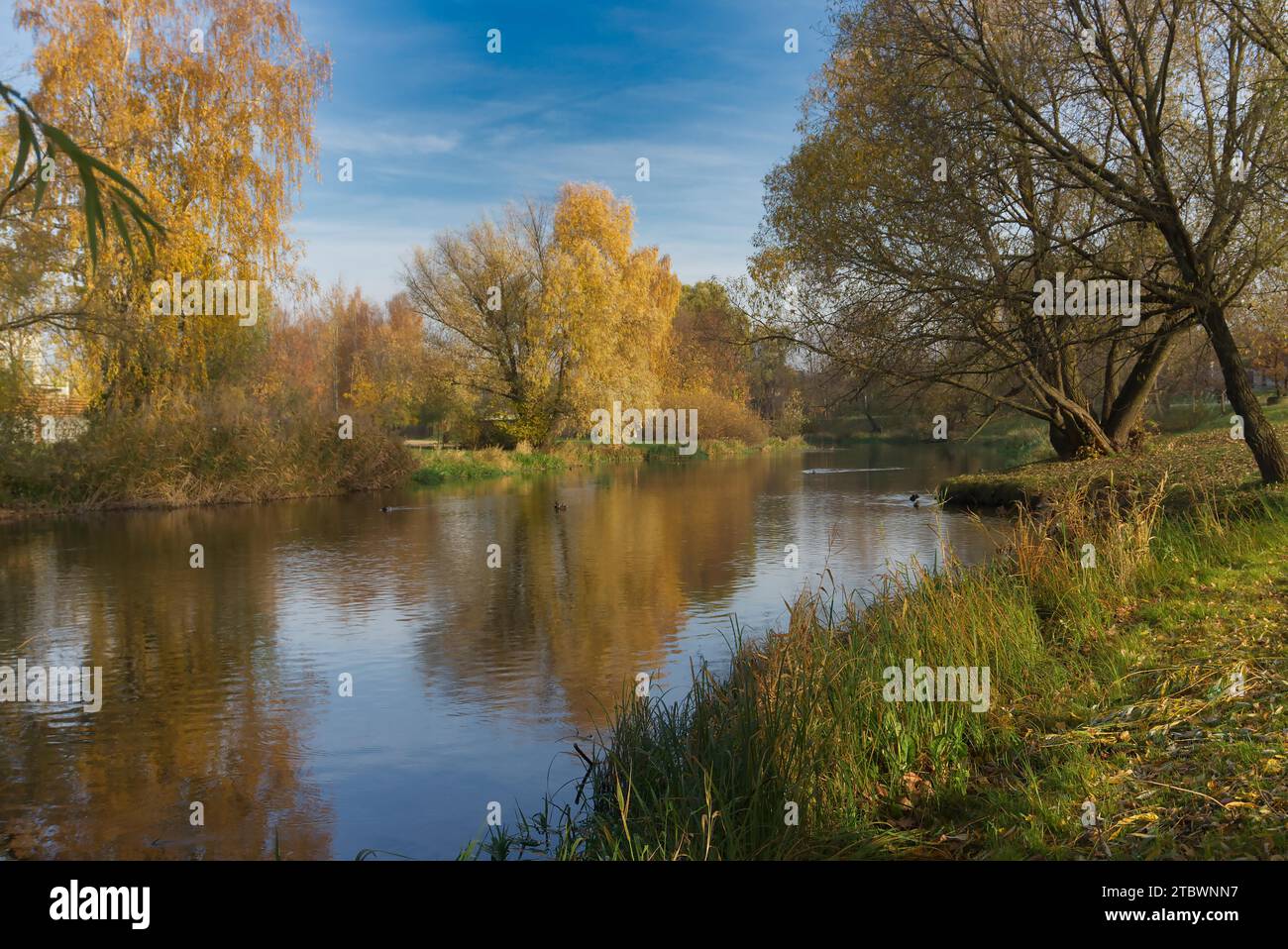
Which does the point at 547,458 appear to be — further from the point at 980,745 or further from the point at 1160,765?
the point at 1160,765

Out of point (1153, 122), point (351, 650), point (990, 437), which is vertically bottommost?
point (351, 650)

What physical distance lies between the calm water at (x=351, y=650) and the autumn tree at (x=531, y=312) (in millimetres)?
17653

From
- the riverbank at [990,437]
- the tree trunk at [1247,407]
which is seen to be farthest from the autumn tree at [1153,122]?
the riverbank at [990,437]

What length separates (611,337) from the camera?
133 ft

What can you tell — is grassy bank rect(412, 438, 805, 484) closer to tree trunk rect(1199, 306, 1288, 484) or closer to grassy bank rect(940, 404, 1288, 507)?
grassy bank rect(940, 404, 1288, 507)

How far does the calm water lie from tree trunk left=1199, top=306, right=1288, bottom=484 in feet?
12.6

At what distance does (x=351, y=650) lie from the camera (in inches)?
398

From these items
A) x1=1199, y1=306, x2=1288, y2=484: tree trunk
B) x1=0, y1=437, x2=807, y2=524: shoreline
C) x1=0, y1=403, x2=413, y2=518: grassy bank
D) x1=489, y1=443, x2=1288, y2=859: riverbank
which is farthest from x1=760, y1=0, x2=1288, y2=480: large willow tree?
x1=0, y1=437, x2=807, y2=524: shoreline

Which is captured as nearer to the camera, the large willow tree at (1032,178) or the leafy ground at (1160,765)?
the leafy ground at (1160,765)

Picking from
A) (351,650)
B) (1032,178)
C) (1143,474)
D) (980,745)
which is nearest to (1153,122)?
(1032,178)

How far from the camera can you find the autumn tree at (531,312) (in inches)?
1519

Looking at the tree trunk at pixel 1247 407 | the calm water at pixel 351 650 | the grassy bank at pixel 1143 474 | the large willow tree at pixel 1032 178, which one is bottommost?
the calm water at pixel 351 650

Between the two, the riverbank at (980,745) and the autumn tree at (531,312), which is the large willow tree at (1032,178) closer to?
the riverbank at (980,745)

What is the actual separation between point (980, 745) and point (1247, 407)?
9.22 meters
